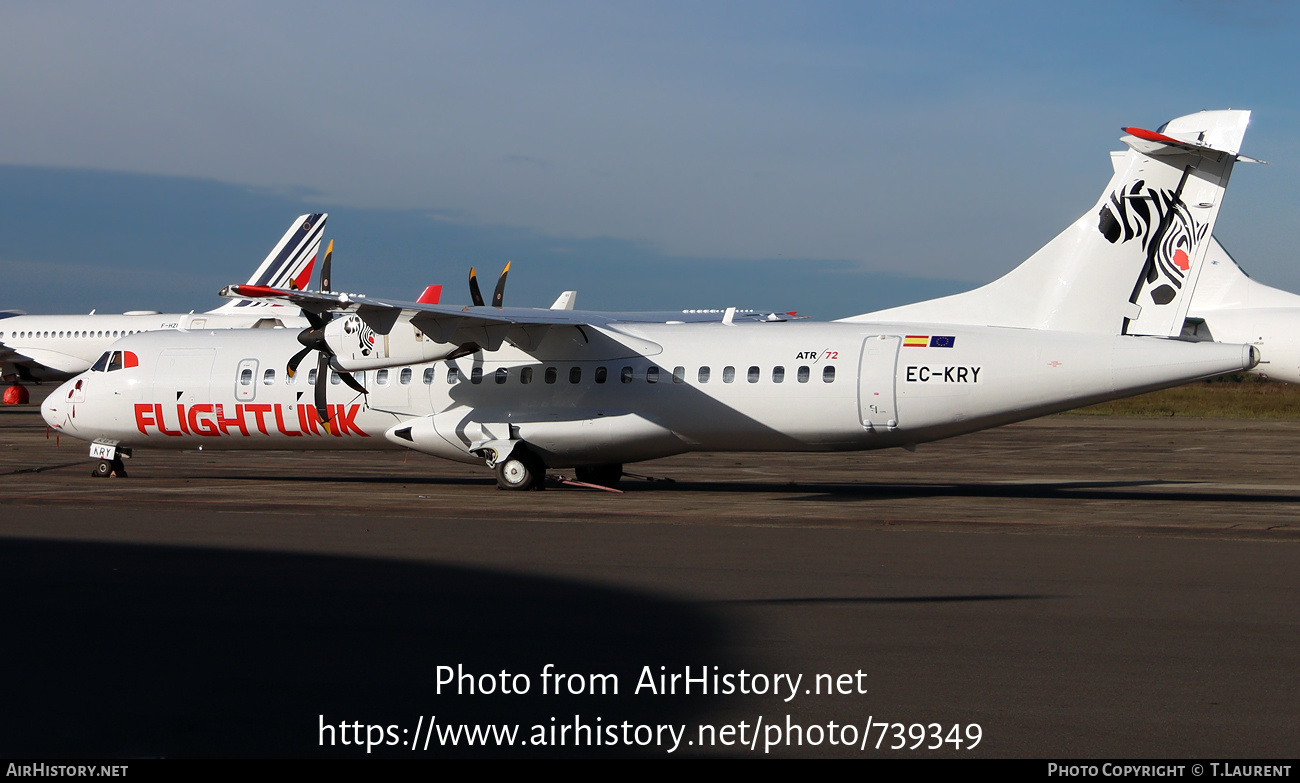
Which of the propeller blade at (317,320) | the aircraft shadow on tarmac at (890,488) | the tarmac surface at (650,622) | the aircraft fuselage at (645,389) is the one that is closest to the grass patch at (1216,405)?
the aircraft shadow on tarmac at (890,488)

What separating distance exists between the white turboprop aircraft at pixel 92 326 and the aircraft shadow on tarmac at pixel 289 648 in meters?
49.5

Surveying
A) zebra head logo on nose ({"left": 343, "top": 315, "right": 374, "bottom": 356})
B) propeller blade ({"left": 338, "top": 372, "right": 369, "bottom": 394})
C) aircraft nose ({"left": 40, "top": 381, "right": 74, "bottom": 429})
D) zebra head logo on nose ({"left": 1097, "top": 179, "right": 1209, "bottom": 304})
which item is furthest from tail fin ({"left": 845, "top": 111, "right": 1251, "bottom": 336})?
aircraft nose ({"left": 40, "top": 381, "right": 74, "bottom": 429})

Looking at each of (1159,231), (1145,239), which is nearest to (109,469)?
(1145,239)

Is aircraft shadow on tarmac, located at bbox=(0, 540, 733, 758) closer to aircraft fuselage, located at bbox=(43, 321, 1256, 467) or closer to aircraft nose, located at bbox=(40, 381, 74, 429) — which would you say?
aircraft fuselage, located at bbox=(43, 321, 1256, 467)

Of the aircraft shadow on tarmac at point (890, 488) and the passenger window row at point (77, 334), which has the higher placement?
the passenger window row at point (77, 334)

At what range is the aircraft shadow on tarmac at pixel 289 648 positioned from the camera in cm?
634

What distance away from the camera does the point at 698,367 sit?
1984cm

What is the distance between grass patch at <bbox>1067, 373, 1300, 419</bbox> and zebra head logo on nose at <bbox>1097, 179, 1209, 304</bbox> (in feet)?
78.6

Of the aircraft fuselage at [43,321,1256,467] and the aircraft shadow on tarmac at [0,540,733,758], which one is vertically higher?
the aircraft fuselage at [43,321,1256,467]

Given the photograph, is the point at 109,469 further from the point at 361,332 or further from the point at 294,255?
the point at 294,255

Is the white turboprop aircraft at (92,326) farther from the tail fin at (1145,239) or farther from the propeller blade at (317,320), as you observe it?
the tail fin at (1145,239)

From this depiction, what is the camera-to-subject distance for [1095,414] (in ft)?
167

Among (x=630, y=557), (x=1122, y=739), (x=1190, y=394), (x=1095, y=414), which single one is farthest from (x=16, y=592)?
(x=1190, y=394)

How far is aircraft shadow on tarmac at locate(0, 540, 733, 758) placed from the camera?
6.34 m
